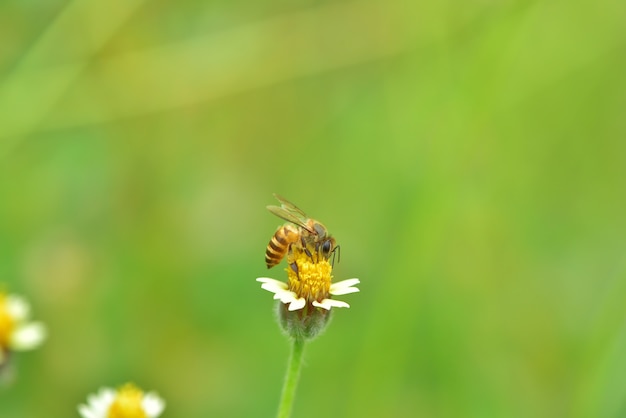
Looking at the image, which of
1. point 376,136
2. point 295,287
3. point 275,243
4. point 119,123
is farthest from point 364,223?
point 295,287

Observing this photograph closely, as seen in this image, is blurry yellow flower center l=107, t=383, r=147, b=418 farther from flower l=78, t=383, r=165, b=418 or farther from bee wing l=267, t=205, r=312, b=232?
bee wing l=267, t=205, r=312, b=232

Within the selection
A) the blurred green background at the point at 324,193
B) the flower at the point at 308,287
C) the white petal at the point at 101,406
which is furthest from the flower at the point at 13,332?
the blurred green background at the point at 324,193

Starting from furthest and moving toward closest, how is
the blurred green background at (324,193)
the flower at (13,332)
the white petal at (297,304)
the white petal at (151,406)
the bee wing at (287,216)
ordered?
1. the blurred green background at (324,193)
2. the bee wing at (287,216)
3. the flower at (13,332)
4. the white petal at (151,406)
5. the white petal at (297,304)

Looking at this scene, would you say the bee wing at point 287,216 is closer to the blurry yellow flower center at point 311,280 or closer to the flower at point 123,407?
the blurry yellow flower center at point 311,280

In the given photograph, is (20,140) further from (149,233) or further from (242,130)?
(242,130)

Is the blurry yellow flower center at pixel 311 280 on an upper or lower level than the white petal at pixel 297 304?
upper

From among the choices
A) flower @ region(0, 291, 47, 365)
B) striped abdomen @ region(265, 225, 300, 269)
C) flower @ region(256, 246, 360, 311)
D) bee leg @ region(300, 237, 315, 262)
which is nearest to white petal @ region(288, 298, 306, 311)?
flower @ region(256, 246, 360, 311)

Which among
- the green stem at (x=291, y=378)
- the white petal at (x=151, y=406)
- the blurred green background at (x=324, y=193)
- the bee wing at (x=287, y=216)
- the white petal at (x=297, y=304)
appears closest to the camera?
the green stem at (x=291, y=378)
